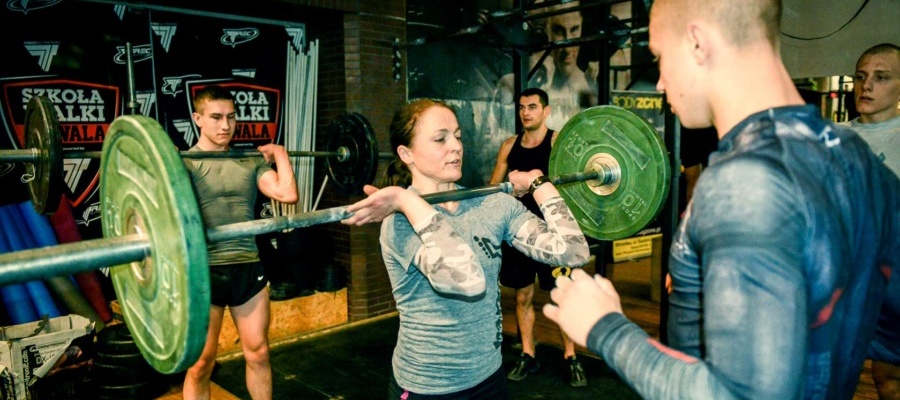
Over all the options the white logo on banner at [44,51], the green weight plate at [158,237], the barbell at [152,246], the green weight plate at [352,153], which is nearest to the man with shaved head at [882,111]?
the barbell at [152,246]

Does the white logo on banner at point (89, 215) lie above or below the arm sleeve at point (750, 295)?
below

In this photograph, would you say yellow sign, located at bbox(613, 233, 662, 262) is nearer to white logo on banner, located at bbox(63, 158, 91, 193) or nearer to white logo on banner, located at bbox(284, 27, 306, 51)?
white logo on banner, located at bbox(284, 27, 306, 51)

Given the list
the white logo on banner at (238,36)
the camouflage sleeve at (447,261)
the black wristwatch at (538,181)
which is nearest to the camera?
the camouflage sleeve at (447,261)

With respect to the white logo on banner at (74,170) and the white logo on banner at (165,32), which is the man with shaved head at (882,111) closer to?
the white logo on banner at (165,32)

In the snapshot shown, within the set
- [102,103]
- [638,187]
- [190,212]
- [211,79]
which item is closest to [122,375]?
[102,103]

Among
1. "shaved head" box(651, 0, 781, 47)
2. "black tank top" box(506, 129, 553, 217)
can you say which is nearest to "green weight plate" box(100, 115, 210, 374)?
"shaved head" box(651, 0, 781, 47)

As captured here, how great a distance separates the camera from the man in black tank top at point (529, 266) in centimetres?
337

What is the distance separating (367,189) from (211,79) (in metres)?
2.97

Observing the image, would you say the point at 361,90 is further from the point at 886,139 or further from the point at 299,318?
the point at 886,139

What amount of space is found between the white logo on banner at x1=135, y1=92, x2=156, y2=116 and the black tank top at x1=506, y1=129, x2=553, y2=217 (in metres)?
2.53

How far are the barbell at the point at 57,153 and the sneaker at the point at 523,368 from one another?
1.50 m

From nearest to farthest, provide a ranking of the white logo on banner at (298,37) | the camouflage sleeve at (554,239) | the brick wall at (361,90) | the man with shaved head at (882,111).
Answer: the camouflage sleeve at (554,239)
the man with shaved head at (882,111)
the brick wall at (361,90)
the white logo on banner at (298,37)

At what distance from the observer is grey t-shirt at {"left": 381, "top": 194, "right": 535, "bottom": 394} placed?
61.1 inches

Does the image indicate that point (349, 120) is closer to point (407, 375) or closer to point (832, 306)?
point (407, 375)
